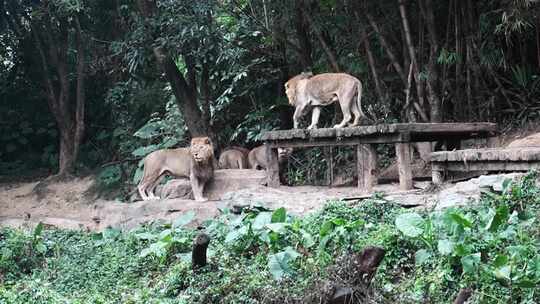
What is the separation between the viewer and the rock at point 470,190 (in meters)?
7.81

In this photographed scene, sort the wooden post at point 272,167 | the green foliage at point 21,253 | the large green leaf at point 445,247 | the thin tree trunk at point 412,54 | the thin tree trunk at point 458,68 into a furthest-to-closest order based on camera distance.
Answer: the thin tree trunk at point 458,68, the thin tree trunk at point 412,54, the wooden post at point 272,167, the green foliage at point 21,253, the large green leaf at point 445,247

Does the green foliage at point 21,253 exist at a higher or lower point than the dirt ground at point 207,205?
lower

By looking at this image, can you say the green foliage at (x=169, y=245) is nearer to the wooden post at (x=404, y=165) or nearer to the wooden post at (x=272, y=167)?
the wooden post at (x=272, y=167)

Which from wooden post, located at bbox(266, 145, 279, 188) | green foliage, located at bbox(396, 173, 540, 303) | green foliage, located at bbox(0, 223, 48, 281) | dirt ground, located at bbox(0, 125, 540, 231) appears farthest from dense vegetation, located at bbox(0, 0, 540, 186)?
green foliage, located at bbox(396, 173, 540, 303)

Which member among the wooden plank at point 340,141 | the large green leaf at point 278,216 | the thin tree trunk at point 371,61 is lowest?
the large green leaf at point 278,216

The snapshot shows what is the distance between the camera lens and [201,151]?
1154 centimetres

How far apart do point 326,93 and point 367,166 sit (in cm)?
144

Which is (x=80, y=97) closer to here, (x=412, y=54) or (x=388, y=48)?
(x=388, y=48)

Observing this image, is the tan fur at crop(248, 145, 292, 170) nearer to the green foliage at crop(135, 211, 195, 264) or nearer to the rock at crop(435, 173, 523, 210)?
the green foliage at crop(135, 211, 195, 264)

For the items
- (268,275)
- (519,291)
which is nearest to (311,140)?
(268,275)

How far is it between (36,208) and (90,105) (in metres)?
3.88

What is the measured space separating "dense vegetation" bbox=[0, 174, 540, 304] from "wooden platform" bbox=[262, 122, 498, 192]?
1.21 m

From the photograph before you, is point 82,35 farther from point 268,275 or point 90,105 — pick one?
point 268,275

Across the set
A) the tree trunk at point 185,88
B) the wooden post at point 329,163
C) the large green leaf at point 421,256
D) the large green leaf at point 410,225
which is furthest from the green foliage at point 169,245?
the tree trunk at point 185,88
